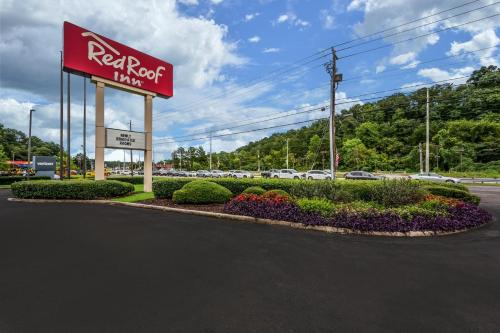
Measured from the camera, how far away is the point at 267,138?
112 metres

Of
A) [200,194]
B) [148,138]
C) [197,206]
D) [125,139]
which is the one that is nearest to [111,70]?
[125,139]

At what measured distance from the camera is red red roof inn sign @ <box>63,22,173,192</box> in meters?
15.3

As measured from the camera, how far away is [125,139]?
723 inches

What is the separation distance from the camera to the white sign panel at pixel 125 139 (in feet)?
57.3

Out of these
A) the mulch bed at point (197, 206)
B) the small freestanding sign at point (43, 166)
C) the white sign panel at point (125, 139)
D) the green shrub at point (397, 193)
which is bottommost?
the mulch bed at point (197, 206)

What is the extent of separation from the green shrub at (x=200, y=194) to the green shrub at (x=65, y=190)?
597 cm

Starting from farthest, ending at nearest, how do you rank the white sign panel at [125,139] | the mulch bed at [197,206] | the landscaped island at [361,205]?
the white sign panel at [125,139] < the mulch bed at [197,206] < the landscaped island at [361,205]

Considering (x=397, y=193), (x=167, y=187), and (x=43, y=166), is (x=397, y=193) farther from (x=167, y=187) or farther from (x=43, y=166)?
(x=43, y=166)

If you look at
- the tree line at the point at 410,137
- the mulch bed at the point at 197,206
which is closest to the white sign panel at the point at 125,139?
the mulch bed at the point at 197,206

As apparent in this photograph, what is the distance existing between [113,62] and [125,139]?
16.2 ft

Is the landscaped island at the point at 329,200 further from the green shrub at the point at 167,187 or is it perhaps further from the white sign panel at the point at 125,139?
the white sign panel at the point at 125,139

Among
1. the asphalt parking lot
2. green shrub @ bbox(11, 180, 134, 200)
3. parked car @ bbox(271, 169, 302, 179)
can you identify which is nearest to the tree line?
parked car @ bbox(271, 169, 302, 179)

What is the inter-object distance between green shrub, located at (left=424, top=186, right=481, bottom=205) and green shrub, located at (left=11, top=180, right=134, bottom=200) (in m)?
17.0

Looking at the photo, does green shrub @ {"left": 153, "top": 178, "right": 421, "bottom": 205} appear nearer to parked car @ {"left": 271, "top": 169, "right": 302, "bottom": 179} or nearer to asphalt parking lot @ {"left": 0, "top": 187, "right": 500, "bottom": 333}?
asphalt parking lot @ {"left": 0, "top": 187, "right": 500, "bottom": 333}
